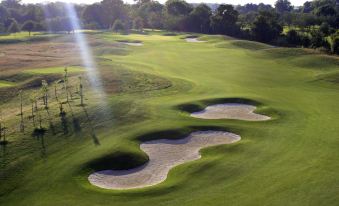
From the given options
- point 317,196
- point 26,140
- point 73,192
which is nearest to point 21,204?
point 73,192

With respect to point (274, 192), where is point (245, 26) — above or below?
above

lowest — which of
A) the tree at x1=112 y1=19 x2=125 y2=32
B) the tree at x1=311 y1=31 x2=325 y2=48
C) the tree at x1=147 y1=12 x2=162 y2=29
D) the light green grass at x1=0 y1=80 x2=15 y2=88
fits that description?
the light green grass at x1=0 y1=80 x2=15 y2=88

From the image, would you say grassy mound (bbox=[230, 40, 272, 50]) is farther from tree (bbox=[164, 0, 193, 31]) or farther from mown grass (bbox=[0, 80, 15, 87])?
tree (bbox=[164, 0, 193, 31])

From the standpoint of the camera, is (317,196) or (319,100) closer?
(317,196)

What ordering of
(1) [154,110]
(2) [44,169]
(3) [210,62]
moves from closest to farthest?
(2) [44,169] → (1) [154,110] → (3) [210,62]

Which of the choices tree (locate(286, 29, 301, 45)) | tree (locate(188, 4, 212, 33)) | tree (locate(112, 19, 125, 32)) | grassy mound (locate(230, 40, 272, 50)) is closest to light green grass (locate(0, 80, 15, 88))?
grassy mound (locate(230, 40, 272, 50))

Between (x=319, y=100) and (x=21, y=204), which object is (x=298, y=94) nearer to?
(x=319, y=100)

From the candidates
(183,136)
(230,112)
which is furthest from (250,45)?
(183,136)

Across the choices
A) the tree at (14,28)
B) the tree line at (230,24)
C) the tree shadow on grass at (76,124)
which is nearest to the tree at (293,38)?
the tree line at (230,24)
